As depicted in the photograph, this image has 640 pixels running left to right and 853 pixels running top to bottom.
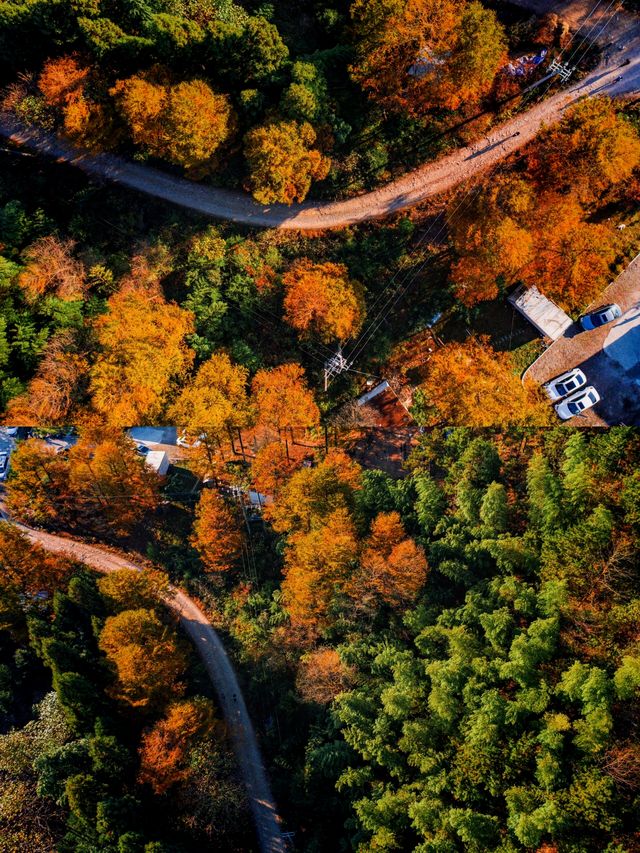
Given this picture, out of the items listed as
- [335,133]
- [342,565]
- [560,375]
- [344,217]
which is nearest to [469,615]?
[342,565]

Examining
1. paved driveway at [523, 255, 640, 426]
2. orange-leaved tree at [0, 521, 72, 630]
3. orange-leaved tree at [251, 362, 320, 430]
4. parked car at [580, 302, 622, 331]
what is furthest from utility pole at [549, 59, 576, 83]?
orange-leaved tree at [0, 521, 72, 630]

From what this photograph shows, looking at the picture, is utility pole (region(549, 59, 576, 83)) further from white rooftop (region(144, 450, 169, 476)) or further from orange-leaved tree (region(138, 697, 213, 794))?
orange-leaved tree (region(138, 697, 213, 794))

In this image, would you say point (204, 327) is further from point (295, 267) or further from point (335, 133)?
point (335, 133)

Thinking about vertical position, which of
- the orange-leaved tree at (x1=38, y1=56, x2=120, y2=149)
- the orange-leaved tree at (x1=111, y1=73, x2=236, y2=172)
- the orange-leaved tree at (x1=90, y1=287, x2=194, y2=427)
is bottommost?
the orange-leaved tree at (x1=90, y1=287, x2=194, y2=427)

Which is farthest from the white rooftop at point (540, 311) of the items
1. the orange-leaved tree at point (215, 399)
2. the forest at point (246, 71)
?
the orange-leaved tree at point (215, 399)

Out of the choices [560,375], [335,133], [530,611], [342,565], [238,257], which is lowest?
[530,611]
